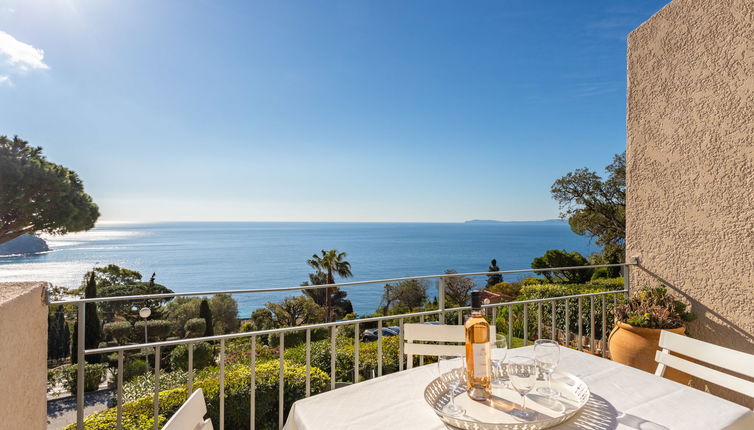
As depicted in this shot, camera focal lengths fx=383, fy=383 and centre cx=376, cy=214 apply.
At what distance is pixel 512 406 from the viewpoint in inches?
41.9

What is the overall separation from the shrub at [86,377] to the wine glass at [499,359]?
15838 mm

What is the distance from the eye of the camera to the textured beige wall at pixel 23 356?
93 centimetres

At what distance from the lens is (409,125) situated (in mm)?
17312

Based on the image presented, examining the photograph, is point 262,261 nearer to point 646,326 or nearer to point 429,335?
point 646,326

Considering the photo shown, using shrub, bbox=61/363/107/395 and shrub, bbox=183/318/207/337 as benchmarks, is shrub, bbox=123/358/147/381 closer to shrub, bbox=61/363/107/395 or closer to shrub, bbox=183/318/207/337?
shrub, bbox=61/363/107/395

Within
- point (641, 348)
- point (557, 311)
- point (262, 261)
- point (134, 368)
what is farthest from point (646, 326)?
point (262, 261)

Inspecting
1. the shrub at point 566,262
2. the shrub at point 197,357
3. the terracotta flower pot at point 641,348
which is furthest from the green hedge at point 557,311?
the shrub at point 197,357

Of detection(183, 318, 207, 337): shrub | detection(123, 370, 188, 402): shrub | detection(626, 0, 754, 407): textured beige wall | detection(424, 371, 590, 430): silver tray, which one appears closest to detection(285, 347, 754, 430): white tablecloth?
detection(424, 371, 590, 430): silver tray

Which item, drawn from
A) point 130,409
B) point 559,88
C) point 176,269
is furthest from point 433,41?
point 176,269

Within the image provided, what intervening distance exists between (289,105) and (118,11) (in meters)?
9.74

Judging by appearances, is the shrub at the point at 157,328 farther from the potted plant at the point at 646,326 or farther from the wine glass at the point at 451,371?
the wine glass at the point at 451,371

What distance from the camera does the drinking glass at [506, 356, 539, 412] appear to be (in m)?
1.12

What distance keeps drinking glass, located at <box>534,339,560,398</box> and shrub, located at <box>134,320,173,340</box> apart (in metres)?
19.9

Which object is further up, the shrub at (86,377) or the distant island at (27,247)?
the distant island at (27,247)
